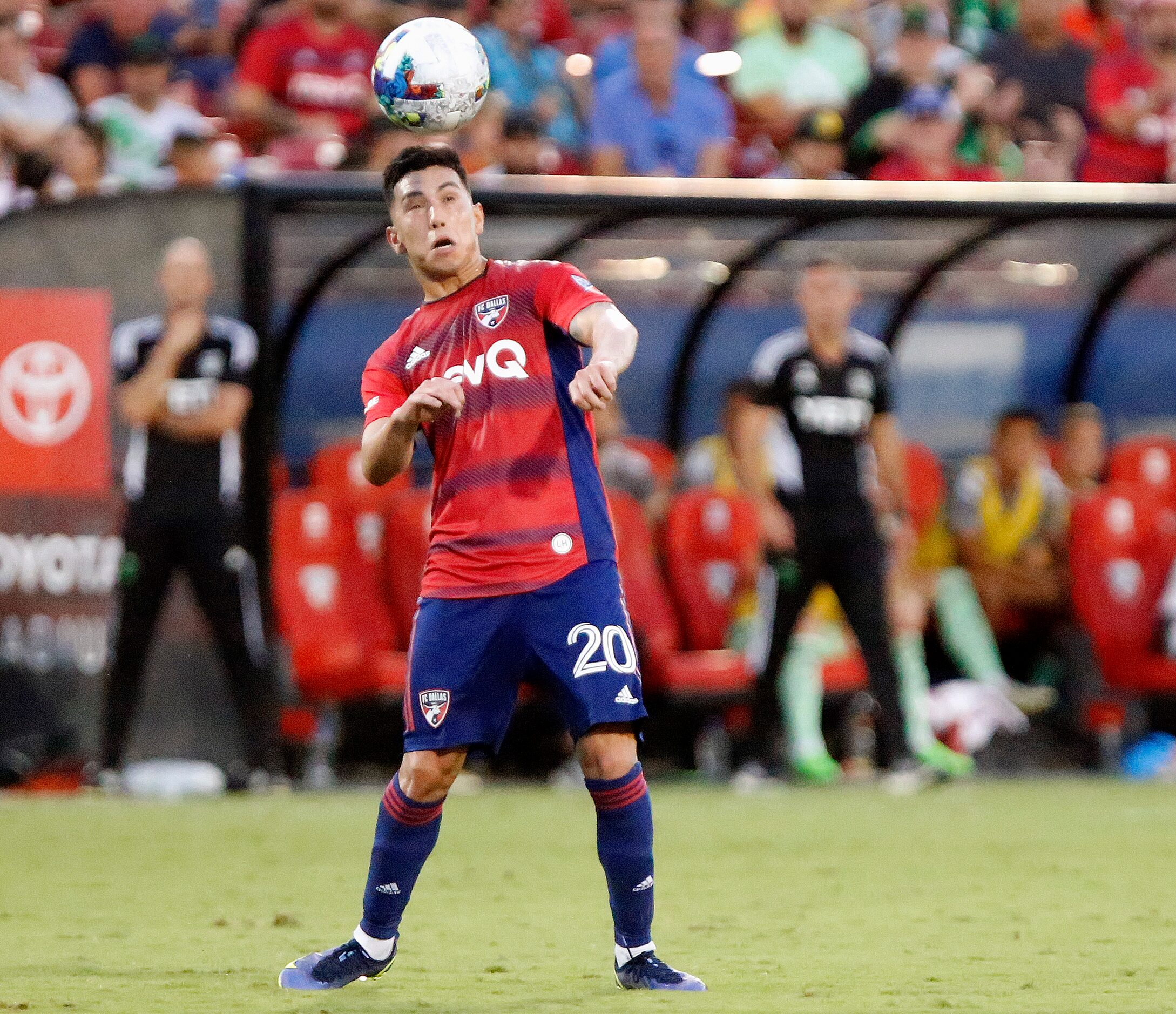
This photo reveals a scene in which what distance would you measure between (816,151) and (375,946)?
312 inches

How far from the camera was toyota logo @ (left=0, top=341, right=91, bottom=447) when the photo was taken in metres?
9.98

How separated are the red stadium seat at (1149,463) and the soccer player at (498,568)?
7315 millimetres

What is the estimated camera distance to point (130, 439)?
9875 mm

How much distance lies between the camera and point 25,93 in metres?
12.2

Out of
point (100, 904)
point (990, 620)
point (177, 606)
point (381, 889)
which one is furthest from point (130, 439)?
point (381, 889)

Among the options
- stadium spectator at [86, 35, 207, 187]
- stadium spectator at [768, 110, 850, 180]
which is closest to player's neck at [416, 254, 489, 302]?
stadium spectator at [768, 110, 850, 180]

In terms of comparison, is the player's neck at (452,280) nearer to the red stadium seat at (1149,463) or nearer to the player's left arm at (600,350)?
the player's left arm at (600,350)

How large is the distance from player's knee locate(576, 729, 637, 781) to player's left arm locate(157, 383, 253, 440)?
5390 millimetres

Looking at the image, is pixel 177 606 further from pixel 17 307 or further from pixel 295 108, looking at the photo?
pixel 295 108

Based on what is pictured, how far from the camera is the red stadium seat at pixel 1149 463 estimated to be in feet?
37.6

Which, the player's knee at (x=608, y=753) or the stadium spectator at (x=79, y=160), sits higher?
the stadium spectator at (x=79, y=160)

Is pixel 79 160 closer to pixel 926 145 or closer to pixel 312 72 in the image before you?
pixel 312 72

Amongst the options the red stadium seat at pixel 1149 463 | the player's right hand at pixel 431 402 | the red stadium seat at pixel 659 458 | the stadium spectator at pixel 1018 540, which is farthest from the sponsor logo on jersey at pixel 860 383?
the player's right hand at pixel 431 402

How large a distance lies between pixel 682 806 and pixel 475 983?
459 centimetres
